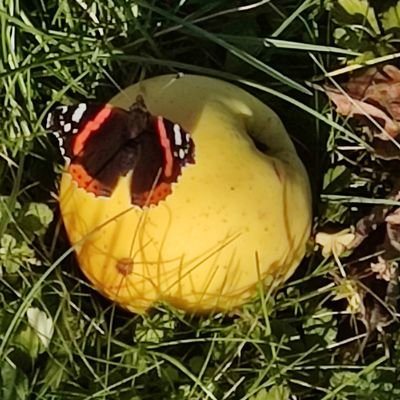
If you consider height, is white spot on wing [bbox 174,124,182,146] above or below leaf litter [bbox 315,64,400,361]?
above

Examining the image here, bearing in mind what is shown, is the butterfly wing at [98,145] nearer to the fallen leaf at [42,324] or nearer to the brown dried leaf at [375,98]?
the fallen leaf at [42,324]

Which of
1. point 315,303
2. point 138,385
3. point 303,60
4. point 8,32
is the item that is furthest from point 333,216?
point 8,32

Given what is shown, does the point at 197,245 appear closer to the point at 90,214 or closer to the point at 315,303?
the point at 90,214

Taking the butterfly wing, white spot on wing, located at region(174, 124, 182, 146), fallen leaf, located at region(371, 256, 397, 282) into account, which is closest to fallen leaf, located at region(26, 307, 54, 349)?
the butterfly wing

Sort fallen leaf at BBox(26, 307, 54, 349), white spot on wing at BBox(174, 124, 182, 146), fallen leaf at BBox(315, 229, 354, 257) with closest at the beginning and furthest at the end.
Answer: white spot on wing at BBox(174, 124, 182, 146), fallen leaf at BBox(26, 307, 54, 349), fallen leaf at BBox(315, 229, 354, 257)

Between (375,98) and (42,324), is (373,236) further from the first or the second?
(42,324)

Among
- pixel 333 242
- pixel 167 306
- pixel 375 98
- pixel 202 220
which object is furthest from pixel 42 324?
pixel 375 98

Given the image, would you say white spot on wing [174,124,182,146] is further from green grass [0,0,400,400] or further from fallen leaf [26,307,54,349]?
fallen leaf [26,307,54,349]
